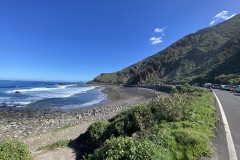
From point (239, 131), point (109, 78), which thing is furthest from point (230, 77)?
point (109, 78)

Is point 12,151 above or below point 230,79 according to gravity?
below

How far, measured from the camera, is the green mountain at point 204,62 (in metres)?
41.0

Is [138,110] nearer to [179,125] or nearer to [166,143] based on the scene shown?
[179,125]

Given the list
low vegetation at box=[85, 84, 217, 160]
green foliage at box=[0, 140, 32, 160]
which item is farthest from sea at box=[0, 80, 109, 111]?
low vegetation at box=[85, 84, 217, 160]

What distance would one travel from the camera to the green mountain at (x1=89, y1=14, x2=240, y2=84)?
41.0 m

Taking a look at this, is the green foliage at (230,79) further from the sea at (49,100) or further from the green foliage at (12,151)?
the green foliage at (12,151)

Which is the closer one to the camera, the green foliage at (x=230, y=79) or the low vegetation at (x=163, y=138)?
the low vegetation at (x=163, y=138)

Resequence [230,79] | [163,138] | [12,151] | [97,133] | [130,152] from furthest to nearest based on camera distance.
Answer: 1. [230,79]
2. [97,133]
3. [12,151]
4. [163,138]
5. [130,152]

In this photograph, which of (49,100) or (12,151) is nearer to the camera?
(12,151)

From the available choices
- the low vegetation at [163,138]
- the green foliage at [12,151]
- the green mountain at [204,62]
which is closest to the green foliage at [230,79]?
the green mountain at [204,62]

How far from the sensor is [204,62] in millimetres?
65188

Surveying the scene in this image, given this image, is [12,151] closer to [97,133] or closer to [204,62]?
[97,133]

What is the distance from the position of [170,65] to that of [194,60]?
72.8ft

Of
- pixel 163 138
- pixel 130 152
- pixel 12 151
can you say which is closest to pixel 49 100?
pixel 12 151
